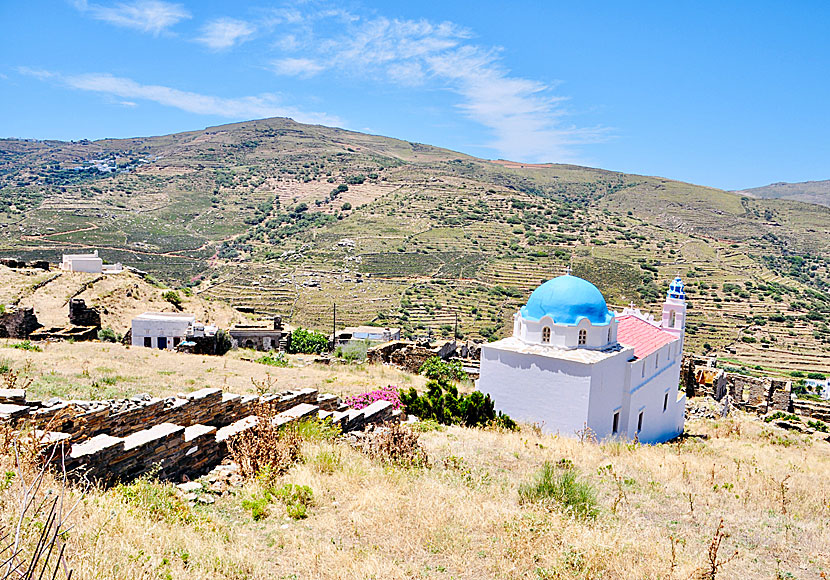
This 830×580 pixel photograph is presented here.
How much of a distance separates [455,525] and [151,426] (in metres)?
5.04

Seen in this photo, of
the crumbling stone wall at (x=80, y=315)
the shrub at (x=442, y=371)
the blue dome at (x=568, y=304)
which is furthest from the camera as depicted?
the crumbling stone wall at (x=80, y=315)

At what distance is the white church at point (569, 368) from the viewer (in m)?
15.2

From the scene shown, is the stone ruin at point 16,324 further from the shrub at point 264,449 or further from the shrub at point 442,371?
the shrub at point 264,449

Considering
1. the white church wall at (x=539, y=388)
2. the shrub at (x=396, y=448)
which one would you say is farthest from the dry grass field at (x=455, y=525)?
the white church wall at (x=539, y=388)

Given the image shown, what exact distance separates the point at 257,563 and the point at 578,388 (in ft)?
40.0

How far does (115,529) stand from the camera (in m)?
4.23

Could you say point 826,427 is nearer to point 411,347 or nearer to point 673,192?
point 411,347

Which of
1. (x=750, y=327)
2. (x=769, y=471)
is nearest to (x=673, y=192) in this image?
(x=750, y=327)

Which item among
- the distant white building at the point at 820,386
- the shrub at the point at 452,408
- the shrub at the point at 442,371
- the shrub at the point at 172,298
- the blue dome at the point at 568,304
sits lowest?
the distant white building at the point at 820,386

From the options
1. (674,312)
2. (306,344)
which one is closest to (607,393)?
(674,312)

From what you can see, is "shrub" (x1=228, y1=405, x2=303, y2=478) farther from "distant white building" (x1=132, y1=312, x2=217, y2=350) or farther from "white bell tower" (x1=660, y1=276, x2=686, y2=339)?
"distant white building" (x1=132, y1=312, x2=217, y2=350)

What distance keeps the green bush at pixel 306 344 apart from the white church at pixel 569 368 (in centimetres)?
1497

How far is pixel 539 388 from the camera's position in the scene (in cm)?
1564

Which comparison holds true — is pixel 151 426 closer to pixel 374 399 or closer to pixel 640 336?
pixel 374 399
